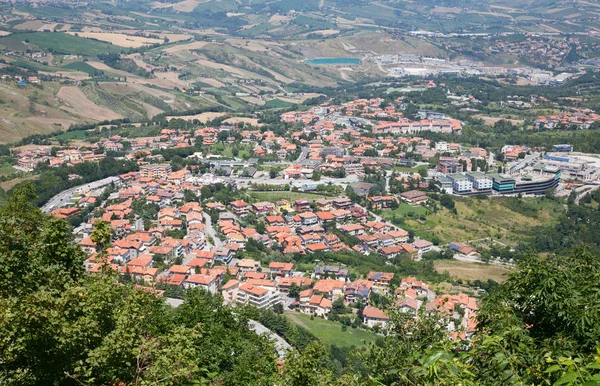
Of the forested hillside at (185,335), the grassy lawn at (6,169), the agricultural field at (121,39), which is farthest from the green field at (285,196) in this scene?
the agricultural field at (121,39)

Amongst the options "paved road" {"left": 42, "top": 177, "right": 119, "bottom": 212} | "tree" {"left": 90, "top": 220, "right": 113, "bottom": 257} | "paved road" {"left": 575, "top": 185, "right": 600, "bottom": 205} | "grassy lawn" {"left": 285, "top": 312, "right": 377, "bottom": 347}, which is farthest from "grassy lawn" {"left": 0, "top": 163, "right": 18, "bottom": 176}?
"paved road" {"left": 575, "top": 185, "right": 600, "bottom": 205}

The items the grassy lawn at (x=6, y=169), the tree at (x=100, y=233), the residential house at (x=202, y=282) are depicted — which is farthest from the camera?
the grassy lawn at (x=6, y=169)

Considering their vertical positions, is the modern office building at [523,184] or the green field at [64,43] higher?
the green field at [64,43]

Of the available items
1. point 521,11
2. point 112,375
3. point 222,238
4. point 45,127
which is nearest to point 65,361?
point 112,375

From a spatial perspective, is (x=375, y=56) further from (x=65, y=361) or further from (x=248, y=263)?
(x=65, y=361)

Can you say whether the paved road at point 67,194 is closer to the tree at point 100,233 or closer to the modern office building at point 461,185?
the modern office building at point 461,185

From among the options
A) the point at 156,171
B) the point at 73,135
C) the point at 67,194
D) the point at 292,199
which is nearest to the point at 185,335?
the point at 292,199

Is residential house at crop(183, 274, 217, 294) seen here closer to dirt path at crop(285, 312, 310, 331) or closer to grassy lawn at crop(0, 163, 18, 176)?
dirt path at crop(285, 312, 310, 331)

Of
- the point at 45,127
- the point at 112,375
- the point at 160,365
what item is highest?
the point at 160,365
